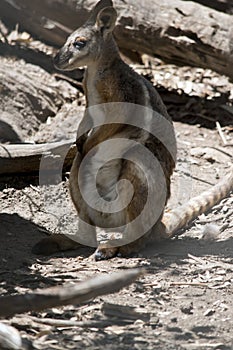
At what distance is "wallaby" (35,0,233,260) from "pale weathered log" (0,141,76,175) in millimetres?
672

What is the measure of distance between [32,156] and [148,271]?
198 cm

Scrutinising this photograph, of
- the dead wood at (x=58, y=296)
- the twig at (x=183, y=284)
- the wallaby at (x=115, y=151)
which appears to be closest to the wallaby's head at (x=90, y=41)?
the wallaby at (x=115, y=151)

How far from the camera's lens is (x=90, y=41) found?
694 centimetres

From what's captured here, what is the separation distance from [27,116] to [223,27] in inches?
101

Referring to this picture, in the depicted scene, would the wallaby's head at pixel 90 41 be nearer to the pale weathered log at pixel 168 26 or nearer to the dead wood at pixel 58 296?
the pale weathered log at pixel 168 26

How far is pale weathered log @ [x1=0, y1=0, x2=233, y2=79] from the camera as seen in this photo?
9.09 meters

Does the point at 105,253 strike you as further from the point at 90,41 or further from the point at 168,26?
the point at 168,26

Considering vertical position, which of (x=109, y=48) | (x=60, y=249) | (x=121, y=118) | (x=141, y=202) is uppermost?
(x=109, y=48)

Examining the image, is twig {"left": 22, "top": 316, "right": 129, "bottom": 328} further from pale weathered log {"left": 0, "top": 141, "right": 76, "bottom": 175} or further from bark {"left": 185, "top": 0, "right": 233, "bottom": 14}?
bark {"left": 185, "top": 0, "right": 233, "bottom": 14}

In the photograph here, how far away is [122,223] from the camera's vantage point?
666cm

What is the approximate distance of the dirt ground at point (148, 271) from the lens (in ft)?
16.0

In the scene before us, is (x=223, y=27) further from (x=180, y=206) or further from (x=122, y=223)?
(x=122, y=223)

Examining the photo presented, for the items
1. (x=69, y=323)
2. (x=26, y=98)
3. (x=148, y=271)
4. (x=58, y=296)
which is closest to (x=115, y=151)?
(x=148, y=271)

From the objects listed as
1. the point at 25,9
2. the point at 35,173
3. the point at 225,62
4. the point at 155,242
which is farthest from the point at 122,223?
the point at 25,9
